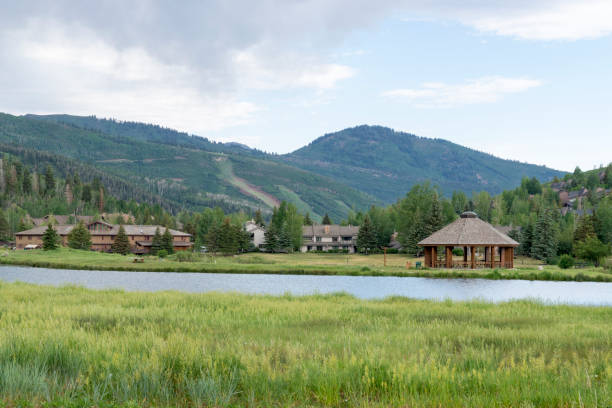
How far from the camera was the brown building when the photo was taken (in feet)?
380

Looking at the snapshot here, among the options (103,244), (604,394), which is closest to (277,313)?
(604,394)

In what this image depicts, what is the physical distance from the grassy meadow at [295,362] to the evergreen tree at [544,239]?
6936cm

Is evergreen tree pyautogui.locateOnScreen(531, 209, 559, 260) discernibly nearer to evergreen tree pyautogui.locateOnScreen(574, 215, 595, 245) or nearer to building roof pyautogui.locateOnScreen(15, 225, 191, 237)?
evergreen tree pyautogui.locateOnScreen(574, 215, 595, 245)

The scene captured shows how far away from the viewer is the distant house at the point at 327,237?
135 m

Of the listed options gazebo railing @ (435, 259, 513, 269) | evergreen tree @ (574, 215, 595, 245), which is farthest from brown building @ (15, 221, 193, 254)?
evergreen tree @ (574, 215, 595, 245)

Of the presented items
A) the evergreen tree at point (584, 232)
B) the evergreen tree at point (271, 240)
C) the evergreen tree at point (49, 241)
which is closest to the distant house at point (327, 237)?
the evergreen tree at point (271, 240)

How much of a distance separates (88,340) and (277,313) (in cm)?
684

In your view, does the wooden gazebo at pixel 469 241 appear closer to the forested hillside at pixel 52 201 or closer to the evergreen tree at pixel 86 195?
the forested hillside at pixel 52 201

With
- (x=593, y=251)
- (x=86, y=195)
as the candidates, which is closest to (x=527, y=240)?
(x=593, y=251)

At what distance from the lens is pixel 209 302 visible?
20.2 metres

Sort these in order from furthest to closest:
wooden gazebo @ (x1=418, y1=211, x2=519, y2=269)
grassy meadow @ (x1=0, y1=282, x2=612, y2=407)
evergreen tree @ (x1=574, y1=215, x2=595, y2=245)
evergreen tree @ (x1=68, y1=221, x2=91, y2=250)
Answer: evergreen tree @ (x1=68, y1=221, x2=91, y2=250)
evergreen tree @ (x1=574, y1=215, x2=595, y2=245)
wooden gazebo @ (x1=418, y1=211, x2=519, y2=269)
grassy meadow @ (x1=0, y1=282, x2=612, y2=407)

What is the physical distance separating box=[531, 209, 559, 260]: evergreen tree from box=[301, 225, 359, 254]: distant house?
55270 millimetres

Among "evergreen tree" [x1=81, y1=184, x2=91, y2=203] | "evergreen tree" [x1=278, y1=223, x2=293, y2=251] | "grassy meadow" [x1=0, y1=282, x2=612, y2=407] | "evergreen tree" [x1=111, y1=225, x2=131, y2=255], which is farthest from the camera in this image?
"evergreen tree" [x1=81, y1=184, x2=91, y2=203]

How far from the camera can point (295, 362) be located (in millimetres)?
Result: 10094
